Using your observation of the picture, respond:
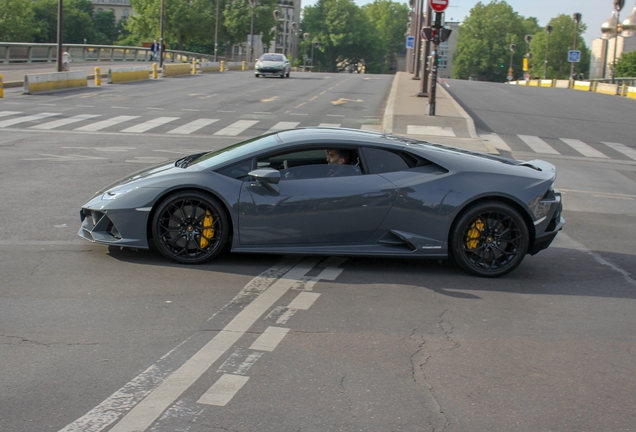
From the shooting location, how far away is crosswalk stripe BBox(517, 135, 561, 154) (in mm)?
19297

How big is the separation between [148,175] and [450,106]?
74.6 feet

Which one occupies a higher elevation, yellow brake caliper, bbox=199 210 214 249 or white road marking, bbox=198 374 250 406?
yellow brake caliper, bbox=199 210 214 249

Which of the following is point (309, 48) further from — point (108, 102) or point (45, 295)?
point (45, 295)

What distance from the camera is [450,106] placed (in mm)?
28781

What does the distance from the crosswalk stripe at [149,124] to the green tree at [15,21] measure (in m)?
103

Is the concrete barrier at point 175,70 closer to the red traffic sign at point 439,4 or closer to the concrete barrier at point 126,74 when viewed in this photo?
the concrete barrier at point 126,74

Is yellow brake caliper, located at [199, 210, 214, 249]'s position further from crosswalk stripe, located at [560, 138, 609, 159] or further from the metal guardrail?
the metal guardrail

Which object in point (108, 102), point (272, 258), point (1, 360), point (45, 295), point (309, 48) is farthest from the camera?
point (309, 48)

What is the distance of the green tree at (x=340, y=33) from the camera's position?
171625mm

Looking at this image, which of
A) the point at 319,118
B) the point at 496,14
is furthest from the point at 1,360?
the point at 496,14

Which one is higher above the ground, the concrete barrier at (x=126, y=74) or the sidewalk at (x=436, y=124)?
the concrete barrier at (x=126, y=74)

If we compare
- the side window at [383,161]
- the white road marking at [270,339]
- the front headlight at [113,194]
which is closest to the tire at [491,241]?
the side window at [383,161]

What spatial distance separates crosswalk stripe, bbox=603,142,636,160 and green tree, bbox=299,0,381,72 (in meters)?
153

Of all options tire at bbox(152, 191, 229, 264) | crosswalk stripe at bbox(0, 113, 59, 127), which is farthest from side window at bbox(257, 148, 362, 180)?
crosswalk stripe at bbox(0, 113, 59, 127)
